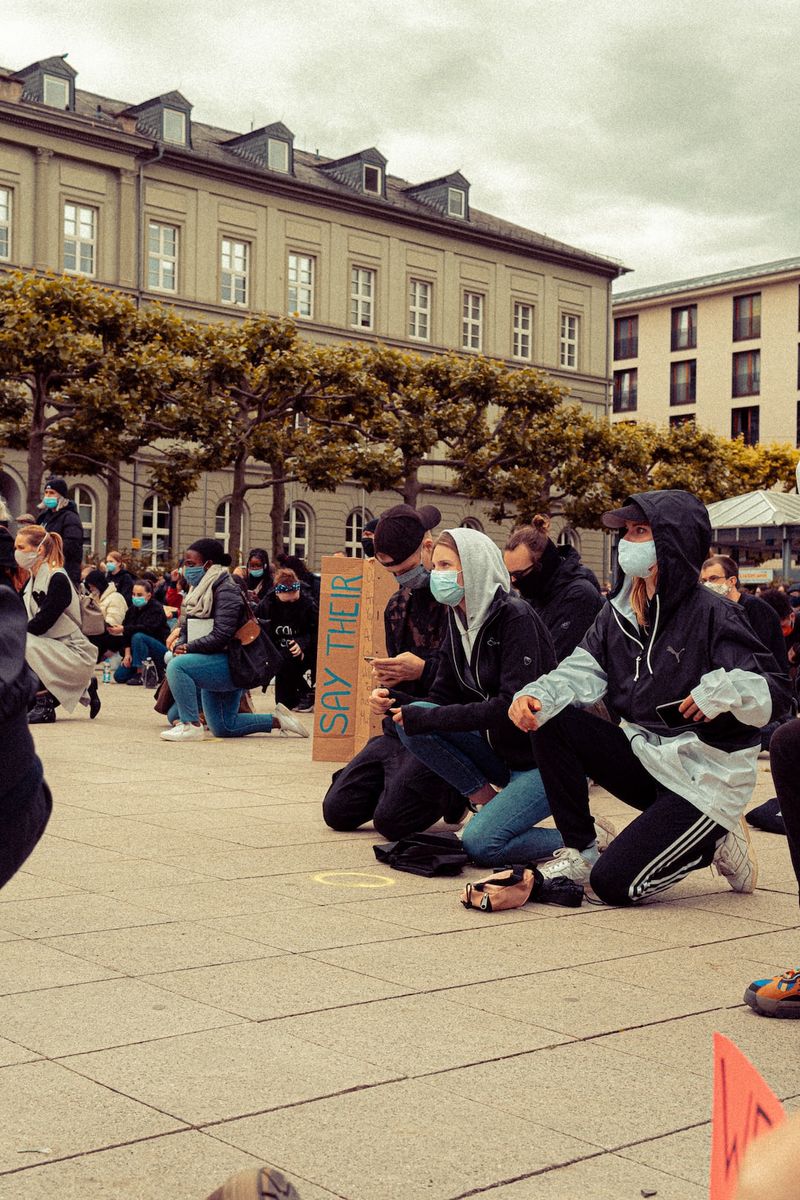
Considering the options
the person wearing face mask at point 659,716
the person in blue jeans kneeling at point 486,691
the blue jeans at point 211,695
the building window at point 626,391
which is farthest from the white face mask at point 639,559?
the building window at point 626,391

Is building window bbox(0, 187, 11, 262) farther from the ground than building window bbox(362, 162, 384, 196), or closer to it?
closer to it

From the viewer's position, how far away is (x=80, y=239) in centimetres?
4600

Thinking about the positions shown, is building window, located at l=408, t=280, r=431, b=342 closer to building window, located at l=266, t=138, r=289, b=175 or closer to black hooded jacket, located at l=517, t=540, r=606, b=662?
building window, located at l=266, t=138, r=289, b=175

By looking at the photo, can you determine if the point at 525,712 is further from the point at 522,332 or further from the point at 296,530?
the point at 522,332

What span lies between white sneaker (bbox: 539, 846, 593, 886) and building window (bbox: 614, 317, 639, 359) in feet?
250

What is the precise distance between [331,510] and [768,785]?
41818 mm

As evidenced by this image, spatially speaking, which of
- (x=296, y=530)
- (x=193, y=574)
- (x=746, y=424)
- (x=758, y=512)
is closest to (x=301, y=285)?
(x=296, y=530)

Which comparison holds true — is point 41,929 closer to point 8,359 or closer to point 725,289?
Result: point 8,359

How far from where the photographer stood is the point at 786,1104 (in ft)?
12.0

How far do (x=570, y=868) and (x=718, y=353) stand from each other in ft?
242

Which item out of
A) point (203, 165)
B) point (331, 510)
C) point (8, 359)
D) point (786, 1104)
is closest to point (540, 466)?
point (331, 510)

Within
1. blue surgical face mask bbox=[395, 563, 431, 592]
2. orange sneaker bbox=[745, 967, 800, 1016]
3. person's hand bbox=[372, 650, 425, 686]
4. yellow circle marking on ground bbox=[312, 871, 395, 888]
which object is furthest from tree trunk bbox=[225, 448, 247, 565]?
orange sneaker bbox=[745, 967, 800, 1016]

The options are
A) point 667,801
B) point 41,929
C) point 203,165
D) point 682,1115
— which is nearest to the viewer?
point 682,1115

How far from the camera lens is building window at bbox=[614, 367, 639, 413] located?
3162 inches
